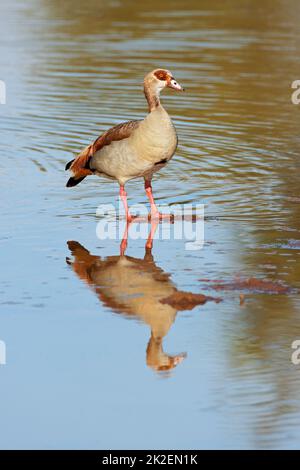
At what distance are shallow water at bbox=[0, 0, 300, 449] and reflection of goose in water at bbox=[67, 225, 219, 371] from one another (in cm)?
2

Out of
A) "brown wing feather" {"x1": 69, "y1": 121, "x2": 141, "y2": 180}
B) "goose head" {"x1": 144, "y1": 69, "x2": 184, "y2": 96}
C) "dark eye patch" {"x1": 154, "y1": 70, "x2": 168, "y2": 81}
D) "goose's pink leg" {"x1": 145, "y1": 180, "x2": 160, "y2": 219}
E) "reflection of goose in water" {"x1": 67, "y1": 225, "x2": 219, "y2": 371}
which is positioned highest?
"dark eye patch" {"x1": 154, "y1": 70, "x2": 168, "y2": 81}

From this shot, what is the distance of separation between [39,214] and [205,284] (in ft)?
9.00

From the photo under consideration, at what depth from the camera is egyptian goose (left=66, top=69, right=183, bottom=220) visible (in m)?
10.6

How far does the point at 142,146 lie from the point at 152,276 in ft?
5.91

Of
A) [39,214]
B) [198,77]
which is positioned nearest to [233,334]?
[39,214]

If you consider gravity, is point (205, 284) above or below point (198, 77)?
below

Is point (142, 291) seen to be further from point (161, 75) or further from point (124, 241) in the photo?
point (161, 75)

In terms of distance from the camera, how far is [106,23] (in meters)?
25.7

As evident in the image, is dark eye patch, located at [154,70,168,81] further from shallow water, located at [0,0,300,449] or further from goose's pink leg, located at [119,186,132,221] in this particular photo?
shallow water, located at [0,0,300,449]

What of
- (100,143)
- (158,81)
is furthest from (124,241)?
(158,81)

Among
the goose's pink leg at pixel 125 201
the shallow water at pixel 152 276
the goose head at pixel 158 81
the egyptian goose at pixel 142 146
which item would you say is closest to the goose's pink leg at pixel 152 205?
the egyptian goose at pixel 142 146

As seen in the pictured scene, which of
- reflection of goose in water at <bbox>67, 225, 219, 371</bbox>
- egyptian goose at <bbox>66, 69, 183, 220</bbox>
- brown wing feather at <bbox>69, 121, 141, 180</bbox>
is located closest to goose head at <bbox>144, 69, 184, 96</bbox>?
egyptian goose at <bbox>66, 69, 183, 220</bbox>
